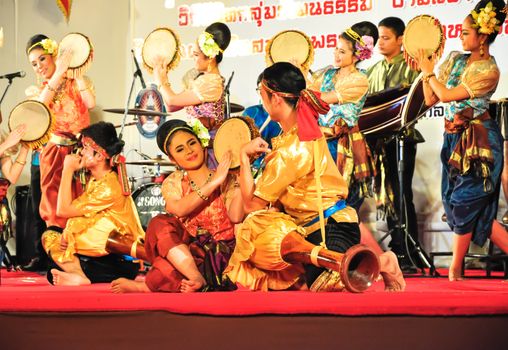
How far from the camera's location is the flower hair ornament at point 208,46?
5.47m

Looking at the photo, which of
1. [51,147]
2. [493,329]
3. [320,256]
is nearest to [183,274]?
[320,256]

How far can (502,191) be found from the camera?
6.11 m

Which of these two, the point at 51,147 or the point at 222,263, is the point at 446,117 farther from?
the point at 51,147

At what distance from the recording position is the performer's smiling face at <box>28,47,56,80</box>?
6277 mm

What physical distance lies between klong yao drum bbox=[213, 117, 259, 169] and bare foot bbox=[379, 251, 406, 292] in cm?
85

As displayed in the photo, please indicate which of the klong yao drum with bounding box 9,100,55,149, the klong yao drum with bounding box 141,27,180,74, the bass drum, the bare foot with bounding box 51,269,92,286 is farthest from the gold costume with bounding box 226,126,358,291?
the bass drum

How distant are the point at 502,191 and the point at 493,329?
134 inches

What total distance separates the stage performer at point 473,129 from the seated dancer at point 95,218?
1.79 metres

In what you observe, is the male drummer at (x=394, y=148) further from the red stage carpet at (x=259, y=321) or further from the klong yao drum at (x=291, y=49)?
the red stage carpet at (x=259, y=321)

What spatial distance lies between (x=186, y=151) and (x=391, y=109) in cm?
191

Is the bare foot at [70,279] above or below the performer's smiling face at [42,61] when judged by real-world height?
below

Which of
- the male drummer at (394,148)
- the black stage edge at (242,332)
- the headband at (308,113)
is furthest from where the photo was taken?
the male drummer at (394,148)

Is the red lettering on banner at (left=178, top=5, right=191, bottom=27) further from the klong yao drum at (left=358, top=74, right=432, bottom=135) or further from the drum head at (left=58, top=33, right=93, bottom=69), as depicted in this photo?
the klong yao drum at (left=358, top=74, right=432, bottom=135)

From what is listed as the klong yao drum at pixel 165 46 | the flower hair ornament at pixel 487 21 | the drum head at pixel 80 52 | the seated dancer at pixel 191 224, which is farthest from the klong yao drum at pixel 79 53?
the flower hair ornament at pixel 487 21
